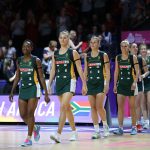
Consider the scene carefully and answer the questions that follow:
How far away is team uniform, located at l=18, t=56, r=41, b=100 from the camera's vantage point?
10703 mm

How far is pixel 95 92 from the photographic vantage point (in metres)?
11.9

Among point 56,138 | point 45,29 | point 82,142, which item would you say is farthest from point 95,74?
point 45,29

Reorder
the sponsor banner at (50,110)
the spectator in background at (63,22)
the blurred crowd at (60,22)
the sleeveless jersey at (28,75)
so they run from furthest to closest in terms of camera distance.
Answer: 1. the spectator in background at (63,22)
2. the blurred crowd at (60,22)
3. the sponsor banner at (50,110)
4. the sleeveless jersey at (28,75)

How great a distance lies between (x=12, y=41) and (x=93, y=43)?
30.5ft

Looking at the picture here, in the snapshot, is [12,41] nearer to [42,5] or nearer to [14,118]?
[42,5]

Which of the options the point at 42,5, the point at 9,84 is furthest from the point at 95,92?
the point at 42,5

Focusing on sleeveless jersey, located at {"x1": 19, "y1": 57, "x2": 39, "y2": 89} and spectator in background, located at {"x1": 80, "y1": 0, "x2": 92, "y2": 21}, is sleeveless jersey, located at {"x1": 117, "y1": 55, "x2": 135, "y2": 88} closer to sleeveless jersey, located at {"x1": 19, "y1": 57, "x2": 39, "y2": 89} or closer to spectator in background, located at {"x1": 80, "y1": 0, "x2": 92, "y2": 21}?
sleeveless jersey, located at {"x1": 19, "y1": 57, "x2": 39, "y2": 89}

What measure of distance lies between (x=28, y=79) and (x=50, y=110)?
4.71 m

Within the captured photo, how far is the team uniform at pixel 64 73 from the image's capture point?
36.2ft

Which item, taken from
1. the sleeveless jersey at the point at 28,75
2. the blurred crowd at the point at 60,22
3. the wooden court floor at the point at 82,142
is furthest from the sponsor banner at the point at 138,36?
the sleeveless jersey at the point at 28,75

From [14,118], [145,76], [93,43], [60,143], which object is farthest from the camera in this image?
[14,118]

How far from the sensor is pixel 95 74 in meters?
12.0

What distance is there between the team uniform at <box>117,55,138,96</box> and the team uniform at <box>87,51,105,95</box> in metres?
0.72

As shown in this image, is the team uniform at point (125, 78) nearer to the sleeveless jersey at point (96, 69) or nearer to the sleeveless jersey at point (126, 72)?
the sleeveless jersey at point (126, 72)
